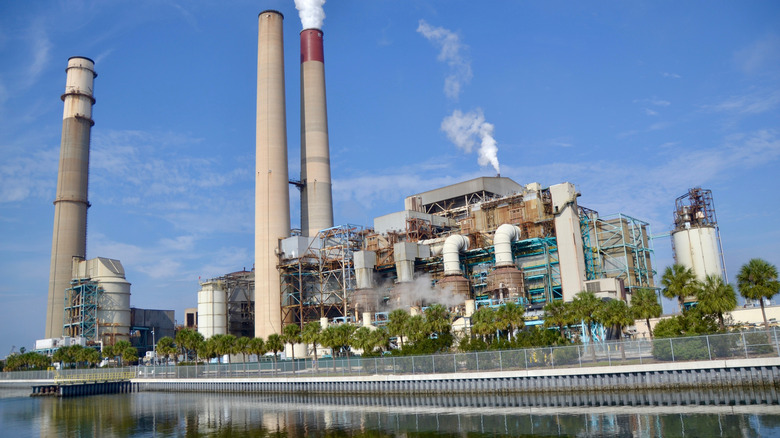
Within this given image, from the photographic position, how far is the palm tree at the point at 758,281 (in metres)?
59.2

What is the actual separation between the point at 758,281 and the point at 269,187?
84123 mm

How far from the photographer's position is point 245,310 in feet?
453

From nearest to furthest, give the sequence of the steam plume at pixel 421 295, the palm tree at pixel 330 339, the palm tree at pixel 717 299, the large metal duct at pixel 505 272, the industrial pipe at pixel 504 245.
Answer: the palm tree at pixel 717 299 → the palm tree at pixel 330 339 → the large metal duct at pixel 505 272 → the industrial pipe at pixel 504 245 → the steam plume at pixel 421 295

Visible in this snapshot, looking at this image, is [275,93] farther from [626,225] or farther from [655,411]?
[655,411]

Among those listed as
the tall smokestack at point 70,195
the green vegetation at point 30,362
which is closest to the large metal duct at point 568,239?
the green vegetation at point 30,362

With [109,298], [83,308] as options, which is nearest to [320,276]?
[109,298]

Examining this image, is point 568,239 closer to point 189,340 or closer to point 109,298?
point 189,340

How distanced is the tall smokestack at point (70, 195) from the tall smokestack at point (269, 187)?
5459 centimetres

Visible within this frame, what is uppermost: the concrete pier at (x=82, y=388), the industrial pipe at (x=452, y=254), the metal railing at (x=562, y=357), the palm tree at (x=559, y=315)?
the industrial pipe at (x=452, y=254)

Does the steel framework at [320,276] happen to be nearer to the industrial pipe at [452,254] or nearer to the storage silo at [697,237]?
the industrial pipe at [452,254]

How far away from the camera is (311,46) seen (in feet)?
440

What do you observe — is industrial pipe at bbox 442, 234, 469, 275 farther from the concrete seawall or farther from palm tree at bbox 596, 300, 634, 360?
palm tree at bbox 596, 300, 634, 360

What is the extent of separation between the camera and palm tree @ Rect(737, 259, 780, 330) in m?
59.2

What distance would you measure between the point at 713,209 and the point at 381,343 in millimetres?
61252
